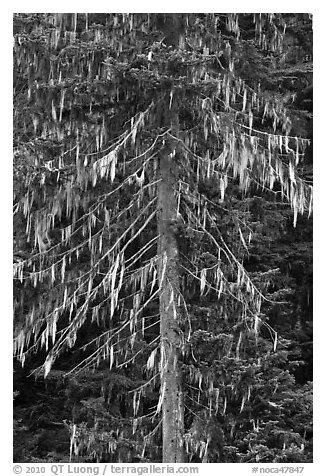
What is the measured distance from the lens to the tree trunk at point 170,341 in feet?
30.1

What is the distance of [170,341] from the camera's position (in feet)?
30.3

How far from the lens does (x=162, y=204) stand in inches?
376

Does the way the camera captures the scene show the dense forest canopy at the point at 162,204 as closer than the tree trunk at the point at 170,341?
Yes

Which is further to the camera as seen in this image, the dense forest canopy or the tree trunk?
the tree trunk

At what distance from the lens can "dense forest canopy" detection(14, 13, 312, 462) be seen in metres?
9.05

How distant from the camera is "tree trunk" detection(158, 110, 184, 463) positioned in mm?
9188

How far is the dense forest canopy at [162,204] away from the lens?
9.05m

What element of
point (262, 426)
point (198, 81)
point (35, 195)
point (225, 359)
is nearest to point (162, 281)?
point (225, 359)

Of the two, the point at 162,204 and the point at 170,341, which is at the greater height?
the point at 162,204

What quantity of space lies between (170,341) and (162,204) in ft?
6.41

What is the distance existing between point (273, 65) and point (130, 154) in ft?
10.1

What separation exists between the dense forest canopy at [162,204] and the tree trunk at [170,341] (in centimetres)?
2

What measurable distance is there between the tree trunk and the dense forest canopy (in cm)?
2

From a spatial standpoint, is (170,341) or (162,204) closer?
(170,341)
